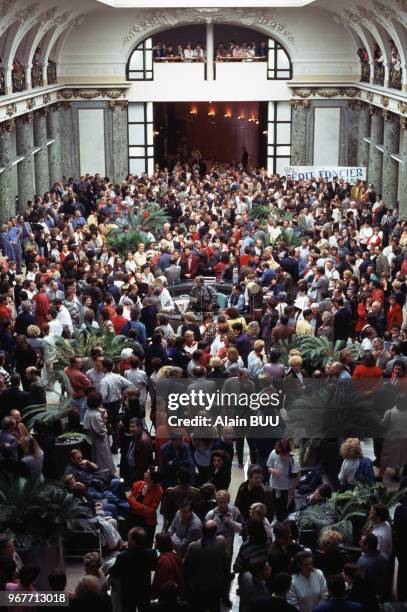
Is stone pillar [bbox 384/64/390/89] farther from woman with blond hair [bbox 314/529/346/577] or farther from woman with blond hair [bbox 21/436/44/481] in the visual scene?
woman with blond hair [bbox 314/529/346/577]

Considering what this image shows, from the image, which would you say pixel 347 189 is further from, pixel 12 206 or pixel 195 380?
pixel 195 380

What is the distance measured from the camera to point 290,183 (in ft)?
98.5

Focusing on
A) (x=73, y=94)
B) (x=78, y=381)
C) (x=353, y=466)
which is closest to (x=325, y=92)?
(x=73, y=94)

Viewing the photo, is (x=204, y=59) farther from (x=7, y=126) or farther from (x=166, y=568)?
(x=166, y=568)

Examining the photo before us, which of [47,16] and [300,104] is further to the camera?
[300,104]

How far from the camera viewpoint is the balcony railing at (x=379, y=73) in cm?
3241

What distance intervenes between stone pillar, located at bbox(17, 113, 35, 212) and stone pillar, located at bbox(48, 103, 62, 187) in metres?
3.88

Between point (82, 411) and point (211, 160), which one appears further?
point (211, 160)

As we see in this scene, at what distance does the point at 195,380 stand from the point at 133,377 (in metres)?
0.99

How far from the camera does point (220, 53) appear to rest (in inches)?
1426

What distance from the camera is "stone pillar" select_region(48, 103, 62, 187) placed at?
34969 mm

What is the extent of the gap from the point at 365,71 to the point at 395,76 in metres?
4.94

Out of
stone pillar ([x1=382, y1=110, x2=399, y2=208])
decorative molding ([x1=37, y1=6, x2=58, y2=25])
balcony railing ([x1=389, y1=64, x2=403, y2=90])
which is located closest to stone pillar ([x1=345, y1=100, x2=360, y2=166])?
stone pillar ([x1=382, y1=110, x2=399, y2=208])

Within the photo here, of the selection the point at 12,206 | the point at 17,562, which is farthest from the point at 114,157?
the point at 17,562
